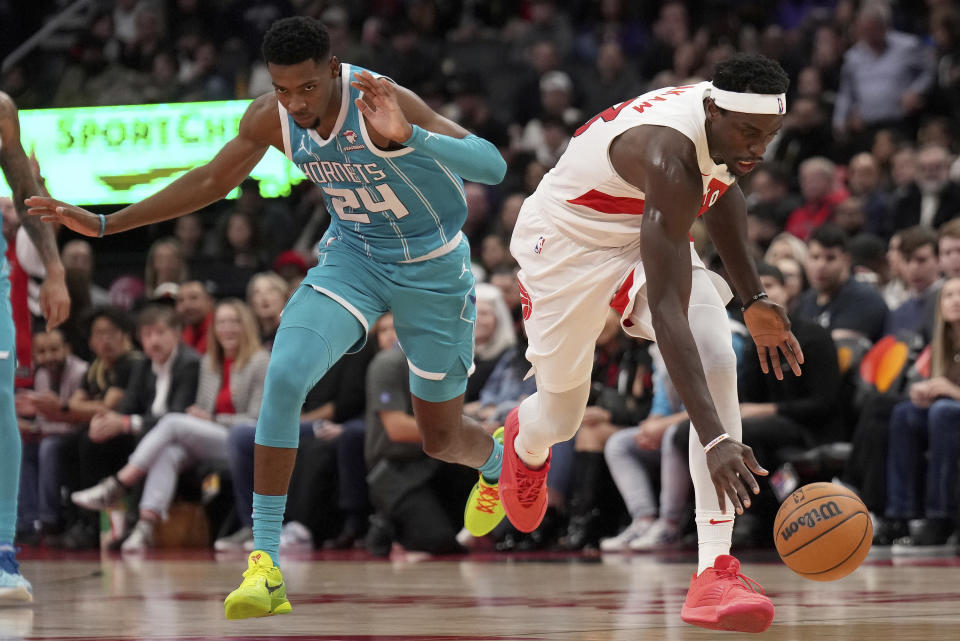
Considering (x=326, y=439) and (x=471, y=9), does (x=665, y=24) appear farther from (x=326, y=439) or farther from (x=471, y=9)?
(x=326, y=439)

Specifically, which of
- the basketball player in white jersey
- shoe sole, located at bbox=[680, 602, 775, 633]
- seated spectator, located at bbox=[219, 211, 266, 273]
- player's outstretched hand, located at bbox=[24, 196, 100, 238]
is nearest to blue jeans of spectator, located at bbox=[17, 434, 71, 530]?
seated spectator, located at bbox=[219, 211, 266, 273]

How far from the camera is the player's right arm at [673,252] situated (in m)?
3.96

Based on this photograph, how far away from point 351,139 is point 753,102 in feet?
4.66

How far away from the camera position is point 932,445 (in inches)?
292

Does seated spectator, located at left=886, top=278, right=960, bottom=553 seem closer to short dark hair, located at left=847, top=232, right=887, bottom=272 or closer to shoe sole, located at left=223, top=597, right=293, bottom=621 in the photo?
short dark hair, located at left=847, top=232, right=887, bottom=272

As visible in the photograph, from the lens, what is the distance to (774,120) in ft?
13.6

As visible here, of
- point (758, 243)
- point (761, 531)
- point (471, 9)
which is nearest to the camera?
point (761, 531)

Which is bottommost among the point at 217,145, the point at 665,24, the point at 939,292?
the point at 939,292

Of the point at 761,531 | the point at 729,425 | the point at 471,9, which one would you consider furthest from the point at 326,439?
the point at 471,9

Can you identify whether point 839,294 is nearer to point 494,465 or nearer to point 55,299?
point 494,465

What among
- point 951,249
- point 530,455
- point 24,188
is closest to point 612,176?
point 530,455

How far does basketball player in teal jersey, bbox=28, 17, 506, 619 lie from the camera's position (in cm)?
465

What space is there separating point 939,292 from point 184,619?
461cm

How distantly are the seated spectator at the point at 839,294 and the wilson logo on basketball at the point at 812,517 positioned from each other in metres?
4.19
